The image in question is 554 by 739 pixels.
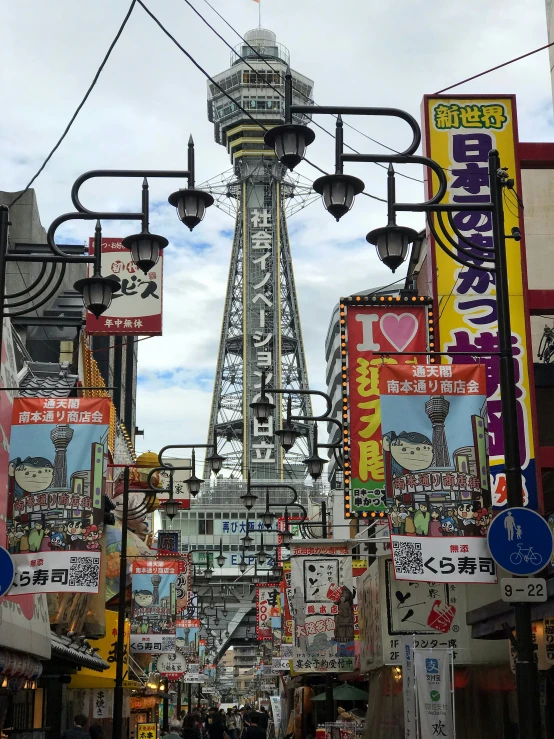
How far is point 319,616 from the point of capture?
26.7 metres

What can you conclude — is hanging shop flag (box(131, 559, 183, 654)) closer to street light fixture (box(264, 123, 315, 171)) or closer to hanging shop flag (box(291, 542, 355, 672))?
hanging shop flag (box(291, 542, 355, 672))

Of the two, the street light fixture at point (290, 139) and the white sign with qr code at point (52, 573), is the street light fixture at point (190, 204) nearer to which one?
the street light fixture at point (290, 139)

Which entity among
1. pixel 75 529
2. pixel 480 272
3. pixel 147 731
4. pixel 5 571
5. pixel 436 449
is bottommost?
pixel 147 731

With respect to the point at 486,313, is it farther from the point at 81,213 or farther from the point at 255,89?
the point at 255,89

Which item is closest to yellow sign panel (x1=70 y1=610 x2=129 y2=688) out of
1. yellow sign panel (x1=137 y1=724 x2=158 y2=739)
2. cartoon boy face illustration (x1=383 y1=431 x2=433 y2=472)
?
yellow sign panel (x1=137 y1=724 x2=158 y2=739)

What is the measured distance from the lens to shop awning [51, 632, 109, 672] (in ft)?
68.4

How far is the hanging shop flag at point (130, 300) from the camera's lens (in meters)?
27.4

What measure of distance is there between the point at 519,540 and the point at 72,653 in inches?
561

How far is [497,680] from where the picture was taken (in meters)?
19.8

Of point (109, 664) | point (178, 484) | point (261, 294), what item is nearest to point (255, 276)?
point (261, 294)

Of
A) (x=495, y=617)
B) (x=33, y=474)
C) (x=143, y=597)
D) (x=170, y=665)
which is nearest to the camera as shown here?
(x=33, y=474)

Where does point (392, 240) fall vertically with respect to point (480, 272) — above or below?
below

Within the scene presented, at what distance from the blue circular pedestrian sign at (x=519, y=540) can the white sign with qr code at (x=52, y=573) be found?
5410 mm

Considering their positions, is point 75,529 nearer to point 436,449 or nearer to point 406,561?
point 406,561
